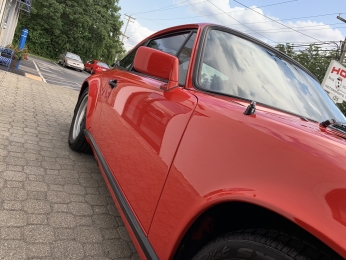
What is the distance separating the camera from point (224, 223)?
1.26m

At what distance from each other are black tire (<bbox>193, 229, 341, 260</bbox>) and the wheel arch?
0.15 feet

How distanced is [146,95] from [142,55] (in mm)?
284

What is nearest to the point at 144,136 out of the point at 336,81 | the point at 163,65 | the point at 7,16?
the point at 163,65

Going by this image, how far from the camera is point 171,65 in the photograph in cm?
192

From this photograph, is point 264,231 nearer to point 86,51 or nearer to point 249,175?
point 249,175

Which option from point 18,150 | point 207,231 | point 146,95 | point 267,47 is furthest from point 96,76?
point 207,231

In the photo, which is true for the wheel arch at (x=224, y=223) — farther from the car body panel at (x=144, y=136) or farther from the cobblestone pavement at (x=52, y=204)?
the cobblestone pavement at (x=52, y=204)

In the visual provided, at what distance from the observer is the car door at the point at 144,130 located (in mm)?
1629

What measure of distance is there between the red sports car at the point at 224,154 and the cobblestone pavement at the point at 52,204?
1.51 feet

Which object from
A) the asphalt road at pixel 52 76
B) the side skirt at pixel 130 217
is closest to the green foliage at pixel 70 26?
the asphalt road at pixel 52 76

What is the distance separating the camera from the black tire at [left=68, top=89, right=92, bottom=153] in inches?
149

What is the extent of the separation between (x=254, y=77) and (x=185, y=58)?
0.52m

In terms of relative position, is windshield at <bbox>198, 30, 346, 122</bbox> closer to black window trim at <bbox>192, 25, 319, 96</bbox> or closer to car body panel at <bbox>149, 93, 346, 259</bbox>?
black window trim at <bbox>192, 25, 319, 96</bbox>

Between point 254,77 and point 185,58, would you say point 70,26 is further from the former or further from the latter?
point 254,77
